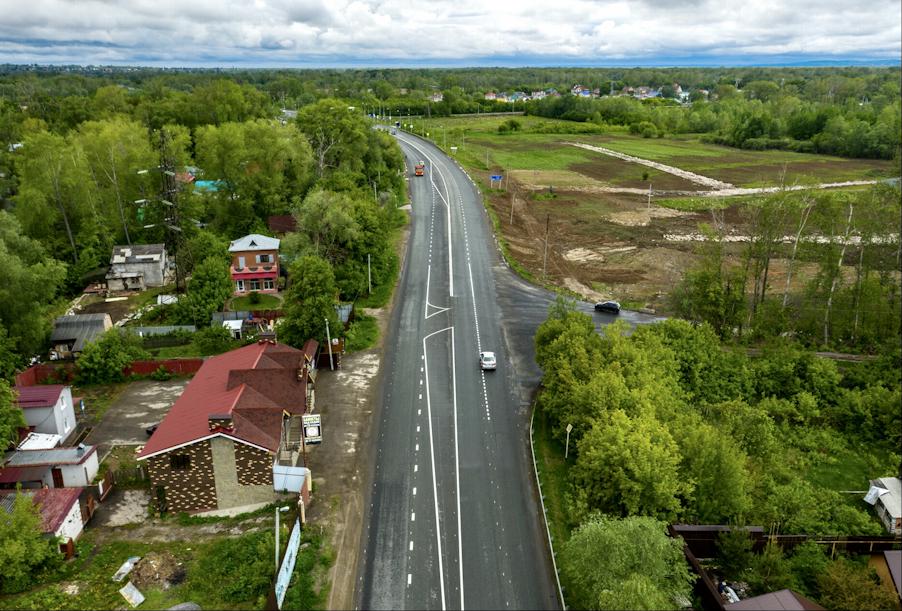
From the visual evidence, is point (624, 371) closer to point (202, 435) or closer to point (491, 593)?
point (491, 593)

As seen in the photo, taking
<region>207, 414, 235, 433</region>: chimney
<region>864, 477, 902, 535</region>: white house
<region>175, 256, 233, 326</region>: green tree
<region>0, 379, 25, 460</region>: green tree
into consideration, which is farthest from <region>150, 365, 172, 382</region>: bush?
<region>864, 477, 902, 535</region>: white house

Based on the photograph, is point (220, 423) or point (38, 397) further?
point (38, 397)

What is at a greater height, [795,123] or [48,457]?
[795,123]

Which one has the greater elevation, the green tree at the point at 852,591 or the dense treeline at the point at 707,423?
the dense treeline at the point at 707,423

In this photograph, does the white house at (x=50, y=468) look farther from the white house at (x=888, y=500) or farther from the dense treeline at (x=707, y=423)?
the white house at (x=888, y=500)

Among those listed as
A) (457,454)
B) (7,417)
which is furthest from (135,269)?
(457,454)

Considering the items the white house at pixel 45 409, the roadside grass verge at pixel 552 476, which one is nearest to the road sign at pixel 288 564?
the roadside grass verge at pixel 552 476

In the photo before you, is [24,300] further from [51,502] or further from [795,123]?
[795,123]

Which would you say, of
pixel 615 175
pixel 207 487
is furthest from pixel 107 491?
pixel 615 175
